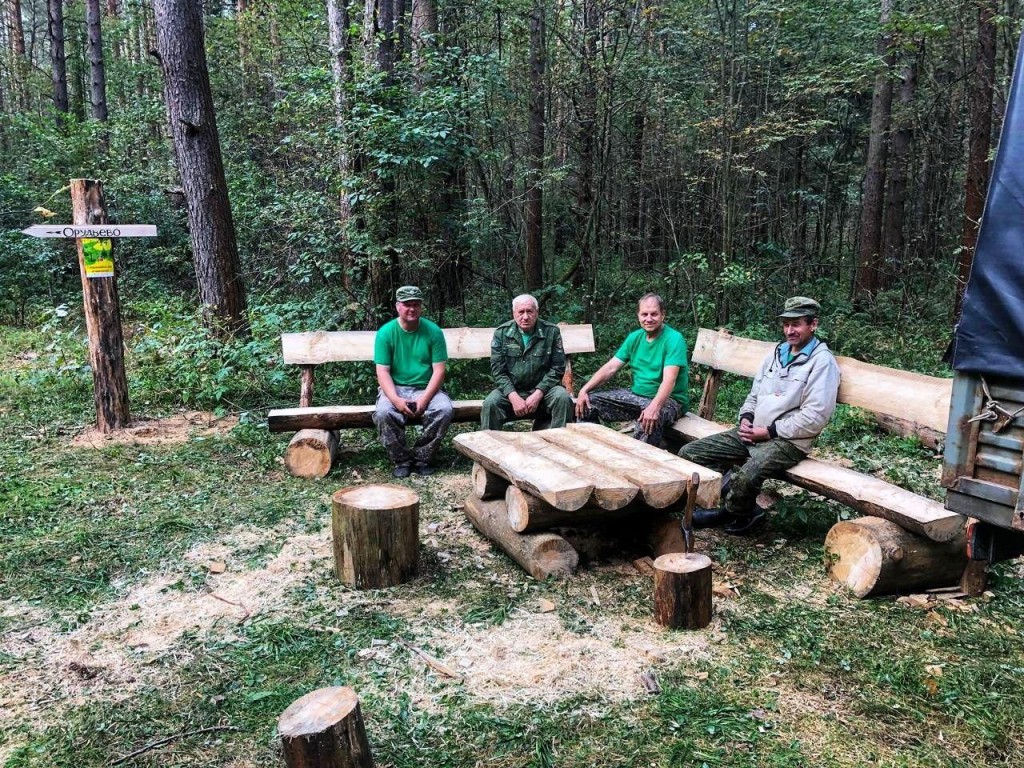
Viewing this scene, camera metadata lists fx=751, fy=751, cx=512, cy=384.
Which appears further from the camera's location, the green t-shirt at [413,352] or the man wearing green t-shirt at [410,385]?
the green t-shirt at [413,352]

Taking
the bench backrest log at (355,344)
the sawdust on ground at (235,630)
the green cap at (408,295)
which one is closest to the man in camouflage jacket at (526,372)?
the bench backrest log at (355,344)

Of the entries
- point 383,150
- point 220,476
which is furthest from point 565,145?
point 220,476

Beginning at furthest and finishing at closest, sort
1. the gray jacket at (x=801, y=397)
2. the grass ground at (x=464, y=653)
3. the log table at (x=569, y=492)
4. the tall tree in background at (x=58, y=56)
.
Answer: the tall tree in background at (x=58, y=56) → the gray jacket at (x=801, y=397) → the log table at (x=569, y=492) → the grass ground at (x=464, y=653)

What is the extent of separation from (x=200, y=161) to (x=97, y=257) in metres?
2.02

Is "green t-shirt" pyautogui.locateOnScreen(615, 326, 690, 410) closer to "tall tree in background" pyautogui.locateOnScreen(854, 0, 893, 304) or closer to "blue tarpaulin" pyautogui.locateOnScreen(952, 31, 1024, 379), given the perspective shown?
"blue tarpaulin" pyautogui.locateOnScreen(952, 31, 1024, 379)

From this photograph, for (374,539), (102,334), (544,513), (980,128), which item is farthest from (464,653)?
(980,128)

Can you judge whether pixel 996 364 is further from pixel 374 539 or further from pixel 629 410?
pixel 629 410

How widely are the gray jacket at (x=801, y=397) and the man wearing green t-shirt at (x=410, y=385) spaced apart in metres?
2.55

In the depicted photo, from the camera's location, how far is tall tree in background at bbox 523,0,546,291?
31.0 feet

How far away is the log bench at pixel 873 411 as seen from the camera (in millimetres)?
3824

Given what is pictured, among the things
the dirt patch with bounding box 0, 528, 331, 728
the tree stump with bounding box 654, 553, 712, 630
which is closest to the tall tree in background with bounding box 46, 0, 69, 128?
the dirt patch with bounding box 0, 528, 331, 728

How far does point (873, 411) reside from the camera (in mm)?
5168

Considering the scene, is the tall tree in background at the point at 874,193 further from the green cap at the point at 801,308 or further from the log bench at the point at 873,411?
the green cap at the point at 801,308

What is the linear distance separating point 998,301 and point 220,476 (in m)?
5.25
